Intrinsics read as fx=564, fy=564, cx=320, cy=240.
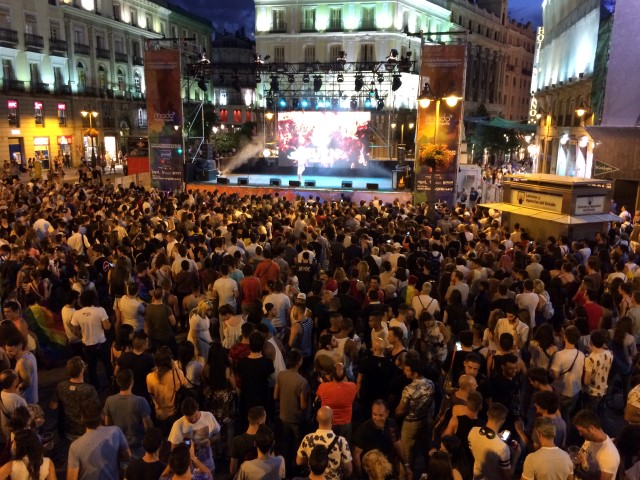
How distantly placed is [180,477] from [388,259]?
6.00 meters

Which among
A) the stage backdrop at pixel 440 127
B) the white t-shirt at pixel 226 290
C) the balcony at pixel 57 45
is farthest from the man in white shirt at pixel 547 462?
the balcony at pixel 57 45

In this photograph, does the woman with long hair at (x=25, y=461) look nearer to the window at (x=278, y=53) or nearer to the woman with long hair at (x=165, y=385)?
the woman with long hair at (x=165, y=385)

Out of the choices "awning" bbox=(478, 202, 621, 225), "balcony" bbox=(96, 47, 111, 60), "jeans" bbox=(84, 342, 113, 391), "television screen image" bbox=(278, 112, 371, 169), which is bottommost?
"jeans" bbox=(84, 342, 113, 391)

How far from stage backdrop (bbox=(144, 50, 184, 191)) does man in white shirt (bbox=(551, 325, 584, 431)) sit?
1820 cm

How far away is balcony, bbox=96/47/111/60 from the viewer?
43969 millimetres

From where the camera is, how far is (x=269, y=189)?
75.0 ft

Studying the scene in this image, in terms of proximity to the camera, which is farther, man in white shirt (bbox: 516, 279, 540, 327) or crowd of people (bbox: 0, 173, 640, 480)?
man in white shirt (bbox: 516, 279, 540, 327)

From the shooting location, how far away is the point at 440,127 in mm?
19078

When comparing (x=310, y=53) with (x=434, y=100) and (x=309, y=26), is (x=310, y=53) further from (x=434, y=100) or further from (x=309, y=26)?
(x=434, y=100)

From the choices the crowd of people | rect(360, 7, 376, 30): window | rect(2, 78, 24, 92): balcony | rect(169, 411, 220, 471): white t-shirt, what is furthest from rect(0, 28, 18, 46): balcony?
rect(169, 411, 220, 471): white t-shirt

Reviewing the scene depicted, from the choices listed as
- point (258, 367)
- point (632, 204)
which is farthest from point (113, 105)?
point (258, 367)

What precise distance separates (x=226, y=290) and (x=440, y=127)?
13.3 m

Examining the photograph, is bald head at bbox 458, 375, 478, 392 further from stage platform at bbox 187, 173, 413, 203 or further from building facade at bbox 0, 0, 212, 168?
building facade at bbox 0, 0, 212, 168

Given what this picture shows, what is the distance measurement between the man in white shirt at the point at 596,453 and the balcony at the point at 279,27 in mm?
45279
